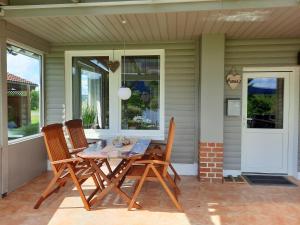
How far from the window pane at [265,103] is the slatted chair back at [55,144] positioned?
3.19m

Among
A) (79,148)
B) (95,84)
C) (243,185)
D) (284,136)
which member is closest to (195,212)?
(243,185)

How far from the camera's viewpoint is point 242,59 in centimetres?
475

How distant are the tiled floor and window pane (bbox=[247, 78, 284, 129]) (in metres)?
1.20

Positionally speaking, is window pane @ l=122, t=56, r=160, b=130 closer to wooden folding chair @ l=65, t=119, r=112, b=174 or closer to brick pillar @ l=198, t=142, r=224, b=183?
wooden folding chair @ l=65, t=119, r=112, b=174

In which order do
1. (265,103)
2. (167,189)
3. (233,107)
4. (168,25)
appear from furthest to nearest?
(265,103)
(233,107)
(168,25)
(167,189)

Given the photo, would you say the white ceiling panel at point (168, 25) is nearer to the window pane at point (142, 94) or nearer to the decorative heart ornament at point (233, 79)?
the window pane at point (142, 94)

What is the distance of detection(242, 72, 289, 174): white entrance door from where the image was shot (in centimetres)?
484

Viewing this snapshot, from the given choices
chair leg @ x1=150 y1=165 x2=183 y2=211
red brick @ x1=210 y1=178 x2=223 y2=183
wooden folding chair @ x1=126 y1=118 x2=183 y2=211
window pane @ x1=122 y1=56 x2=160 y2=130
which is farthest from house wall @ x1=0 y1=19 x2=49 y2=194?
red brick @ x1=210 y1=178 x2=223 y2=183

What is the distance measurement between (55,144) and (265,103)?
359cm

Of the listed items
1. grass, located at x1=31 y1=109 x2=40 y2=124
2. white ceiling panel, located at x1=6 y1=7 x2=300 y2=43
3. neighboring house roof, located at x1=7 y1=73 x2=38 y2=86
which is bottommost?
grass, located at x1=31 y1=109 x2=40 y2=124

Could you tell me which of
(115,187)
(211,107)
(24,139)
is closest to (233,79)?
(211,107)

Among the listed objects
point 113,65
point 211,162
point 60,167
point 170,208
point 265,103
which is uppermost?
point 113,65

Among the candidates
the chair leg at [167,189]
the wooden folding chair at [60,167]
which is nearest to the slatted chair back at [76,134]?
the wooden folding chair at [60,167]

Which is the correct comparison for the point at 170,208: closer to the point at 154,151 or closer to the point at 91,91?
the point at 154,151
